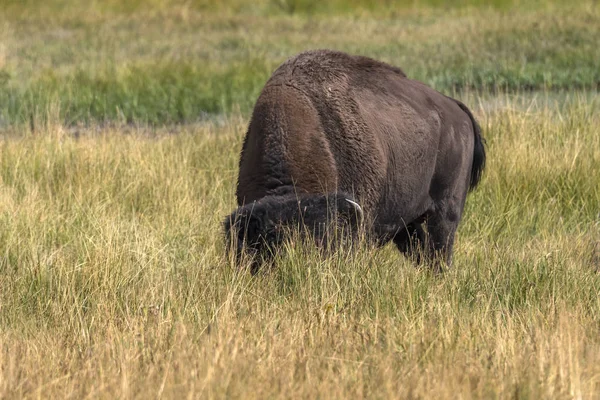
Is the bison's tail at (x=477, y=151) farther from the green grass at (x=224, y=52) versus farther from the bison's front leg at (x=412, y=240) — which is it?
the green grass at (x=224, y=52)

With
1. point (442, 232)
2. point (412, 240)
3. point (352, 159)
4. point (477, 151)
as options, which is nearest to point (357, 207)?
point (352, 159)

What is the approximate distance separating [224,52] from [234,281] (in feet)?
45.7

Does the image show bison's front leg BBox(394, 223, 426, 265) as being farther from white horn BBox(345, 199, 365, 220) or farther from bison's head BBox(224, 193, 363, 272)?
bison's head BBox(224, 193, 363, 272)

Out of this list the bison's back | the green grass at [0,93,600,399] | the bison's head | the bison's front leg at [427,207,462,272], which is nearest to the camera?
the green grass at [0,93,600,399]

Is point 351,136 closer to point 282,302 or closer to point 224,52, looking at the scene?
point 282,302

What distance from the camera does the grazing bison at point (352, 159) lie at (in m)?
5.07

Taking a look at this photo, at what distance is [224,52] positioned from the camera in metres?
18.6

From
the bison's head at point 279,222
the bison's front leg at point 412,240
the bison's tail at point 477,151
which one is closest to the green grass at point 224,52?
the bison's tail at point 477,151

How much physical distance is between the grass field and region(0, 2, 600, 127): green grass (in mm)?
116

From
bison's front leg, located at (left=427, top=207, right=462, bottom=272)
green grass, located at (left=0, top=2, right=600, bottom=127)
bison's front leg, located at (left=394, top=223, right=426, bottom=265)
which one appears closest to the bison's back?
bison's front leg, located at (left=427, top=207, right=462, bottom=272)

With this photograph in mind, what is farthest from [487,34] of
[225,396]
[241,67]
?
[225,396]

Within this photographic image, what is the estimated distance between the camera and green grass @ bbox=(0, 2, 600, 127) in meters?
14.1

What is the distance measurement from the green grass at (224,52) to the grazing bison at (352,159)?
4430 mm

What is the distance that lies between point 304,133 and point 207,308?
4.15 ft
